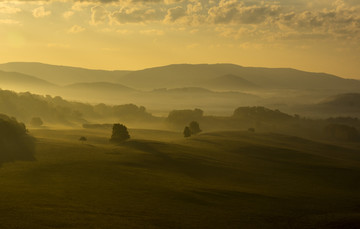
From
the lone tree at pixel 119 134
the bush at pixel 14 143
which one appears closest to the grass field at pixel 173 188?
the bush at pixel 14 143

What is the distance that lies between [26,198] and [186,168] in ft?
148

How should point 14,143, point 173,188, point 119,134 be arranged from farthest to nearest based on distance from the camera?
point 119,134, point 14,143, point 173,188

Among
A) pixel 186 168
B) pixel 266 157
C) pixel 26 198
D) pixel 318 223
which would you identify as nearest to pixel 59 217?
pixel 26 198

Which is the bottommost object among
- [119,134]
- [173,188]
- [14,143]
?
[173,188]

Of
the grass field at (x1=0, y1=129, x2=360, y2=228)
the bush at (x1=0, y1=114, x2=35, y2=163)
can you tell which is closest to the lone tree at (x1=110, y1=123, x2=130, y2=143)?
the grass field at (x1=0, y1=129, x2=360, y2=228)

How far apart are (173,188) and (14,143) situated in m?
56.7

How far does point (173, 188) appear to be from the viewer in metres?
71.6

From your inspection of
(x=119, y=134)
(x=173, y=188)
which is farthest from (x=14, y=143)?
(x=173, y=188)

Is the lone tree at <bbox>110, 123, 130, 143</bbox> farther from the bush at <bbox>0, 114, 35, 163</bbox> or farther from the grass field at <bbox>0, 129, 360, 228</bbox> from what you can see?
the bush at <bbox>0, 114, 35, 163</bbox>

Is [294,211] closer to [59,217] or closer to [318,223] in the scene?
[318,223]

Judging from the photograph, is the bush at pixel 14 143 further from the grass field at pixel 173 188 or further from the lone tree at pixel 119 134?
the lone tree at pixel 119 134

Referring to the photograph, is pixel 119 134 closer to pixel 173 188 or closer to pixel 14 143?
pixel 14 143

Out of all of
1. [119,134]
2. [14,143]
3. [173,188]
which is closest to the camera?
[173,188]

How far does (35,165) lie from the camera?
8469 cm
